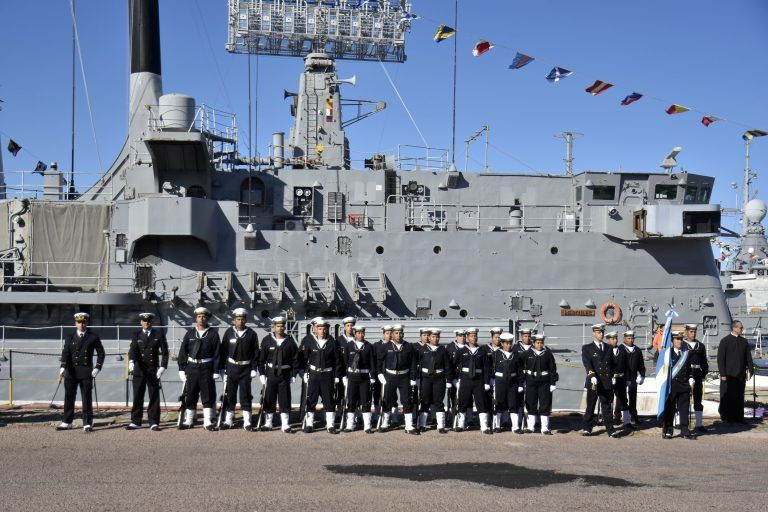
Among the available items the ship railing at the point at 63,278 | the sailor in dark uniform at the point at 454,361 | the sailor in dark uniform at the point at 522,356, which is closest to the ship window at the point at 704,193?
the sailor in dark uniform at the point at 522,356

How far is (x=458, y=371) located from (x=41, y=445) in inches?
216

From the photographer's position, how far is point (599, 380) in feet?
33.6

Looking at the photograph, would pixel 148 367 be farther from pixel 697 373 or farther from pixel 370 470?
pixel 697 373

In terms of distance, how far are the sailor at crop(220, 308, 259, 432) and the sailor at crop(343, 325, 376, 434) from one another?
1.31 m

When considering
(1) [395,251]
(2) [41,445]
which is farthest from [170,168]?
(2) [41,445]

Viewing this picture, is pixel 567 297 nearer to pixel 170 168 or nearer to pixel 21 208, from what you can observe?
pixel 170 168

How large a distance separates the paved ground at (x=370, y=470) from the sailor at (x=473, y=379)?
38 cm

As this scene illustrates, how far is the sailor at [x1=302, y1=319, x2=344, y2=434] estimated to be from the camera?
10.0 metres

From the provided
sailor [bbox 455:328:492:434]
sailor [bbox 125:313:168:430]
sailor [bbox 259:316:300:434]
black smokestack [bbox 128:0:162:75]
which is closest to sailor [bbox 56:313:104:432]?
sailor [bbox 125:313:168:430]

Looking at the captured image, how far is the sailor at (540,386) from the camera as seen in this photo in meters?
10.2

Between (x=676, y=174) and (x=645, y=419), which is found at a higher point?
(x=676, y=174)

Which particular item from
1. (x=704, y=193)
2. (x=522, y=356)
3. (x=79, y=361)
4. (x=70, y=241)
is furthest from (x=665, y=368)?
(x=70, y=241)

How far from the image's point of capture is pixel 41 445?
336 inches

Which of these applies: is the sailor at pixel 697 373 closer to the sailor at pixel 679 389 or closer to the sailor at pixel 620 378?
the sailor at pixel 679 389
